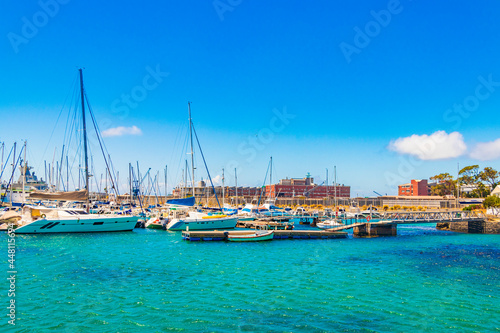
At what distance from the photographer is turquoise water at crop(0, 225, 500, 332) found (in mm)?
16578

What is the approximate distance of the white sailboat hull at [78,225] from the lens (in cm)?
4819

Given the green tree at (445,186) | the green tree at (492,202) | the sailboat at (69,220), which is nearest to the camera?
the sailboat at (69,220)

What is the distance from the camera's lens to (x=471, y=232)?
6109cm

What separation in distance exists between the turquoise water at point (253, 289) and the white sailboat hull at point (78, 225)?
961cm

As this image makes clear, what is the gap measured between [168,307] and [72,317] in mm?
4470

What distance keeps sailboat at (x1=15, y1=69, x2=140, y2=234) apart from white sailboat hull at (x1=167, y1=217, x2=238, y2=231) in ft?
22.4

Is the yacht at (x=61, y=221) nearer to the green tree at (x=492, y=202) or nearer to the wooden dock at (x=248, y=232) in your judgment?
the wooden dock at (x=248, y=232)

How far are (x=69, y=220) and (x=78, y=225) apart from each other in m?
1.36

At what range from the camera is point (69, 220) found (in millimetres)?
49188

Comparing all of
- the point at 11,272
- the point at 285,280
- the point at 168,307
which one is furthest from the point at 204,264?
the point at 11,272

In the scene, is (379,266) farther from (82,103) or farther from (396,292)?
(82,103)

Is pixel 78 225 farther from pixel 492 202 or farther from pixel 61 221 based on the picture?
pixel 492 202

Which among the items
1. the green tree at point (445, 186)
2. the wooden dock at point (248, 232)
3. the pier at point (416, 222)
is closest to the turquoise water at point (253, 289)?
the wooden dock at point (248, 232)

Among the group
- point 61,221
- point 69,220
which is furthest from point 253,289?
point 61,221
